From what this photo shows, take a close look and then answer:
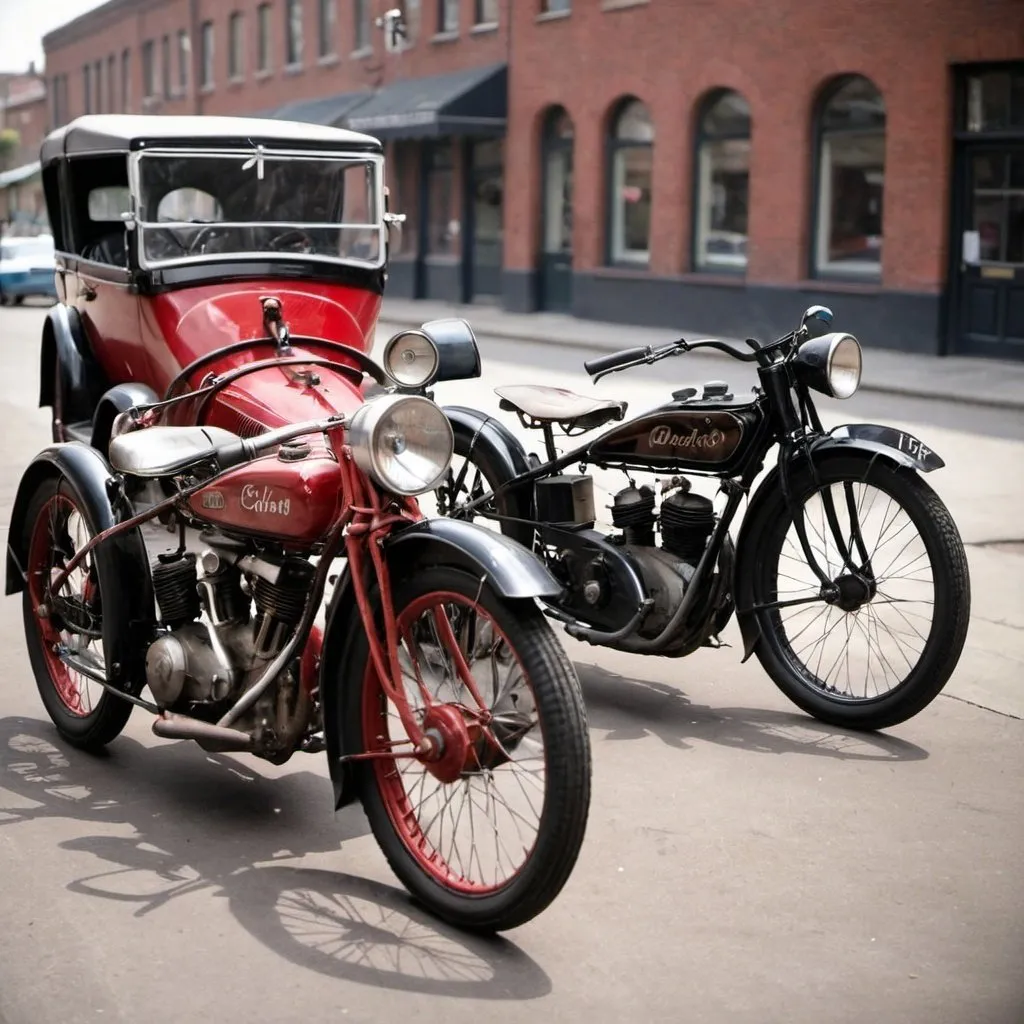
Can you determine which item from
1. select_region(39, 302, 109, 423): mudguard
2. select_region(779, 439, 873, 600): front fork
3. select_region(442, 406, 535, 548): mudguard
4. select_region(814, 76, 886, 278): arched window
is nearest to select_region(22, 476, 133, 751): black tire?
select_region(442, 406, 535, 548): mudguard

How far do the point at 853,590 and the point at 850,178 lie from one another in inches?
671

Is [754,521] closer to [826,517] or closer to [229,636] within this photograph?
[826,517]

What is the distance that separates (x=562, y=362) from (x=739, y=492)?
15.2m

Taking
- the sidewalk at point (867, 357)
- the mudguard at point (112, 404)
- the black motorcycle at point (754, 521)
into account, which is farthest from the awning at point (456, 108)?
the black motorcycle at point (754, 521)

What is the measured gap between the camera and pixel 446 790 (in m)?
4.30

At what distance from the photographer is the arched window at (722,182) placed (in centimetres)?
2358

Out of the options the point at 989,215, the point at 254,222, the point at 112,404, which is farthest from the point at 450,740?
the point at 989,215

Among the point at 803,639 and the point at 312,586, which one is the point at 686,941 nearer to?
the point at 312,586

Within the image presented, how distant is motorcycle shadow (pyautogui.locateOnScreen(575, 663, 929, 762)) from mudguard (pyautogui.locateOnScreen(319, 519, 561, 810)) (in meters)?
1.60

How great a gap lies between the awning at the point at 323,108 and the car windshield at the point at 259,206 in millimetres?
24428

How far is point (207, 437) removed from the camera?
4.57 metres

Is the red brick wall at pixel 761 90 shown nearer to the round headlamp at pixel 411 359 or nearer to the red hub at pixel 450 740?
the round headlamp at pixel 411 359

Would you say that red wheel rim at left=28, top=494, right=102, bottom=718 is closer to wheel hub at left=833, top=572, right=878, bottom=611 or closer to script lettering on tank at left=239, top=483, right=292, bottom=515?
script lettering on tank at left=239, top=483, right=292, bottom=515

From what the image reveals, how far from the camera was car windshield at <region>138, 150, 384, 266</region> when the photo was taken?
8.16 metres
